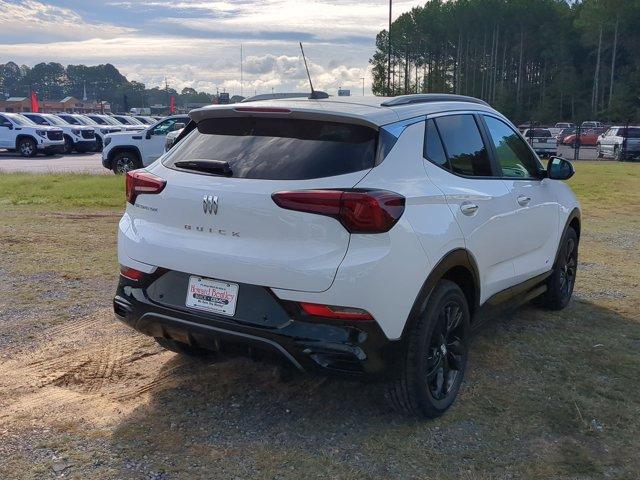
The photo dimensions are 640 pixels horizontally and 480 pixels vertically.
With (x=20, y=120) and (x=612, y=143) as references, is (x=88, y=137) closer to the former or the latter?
(x=20, y=120)

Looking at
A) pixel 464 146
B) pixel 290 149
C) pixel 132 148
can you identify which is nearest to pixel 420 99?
pixel 464 146

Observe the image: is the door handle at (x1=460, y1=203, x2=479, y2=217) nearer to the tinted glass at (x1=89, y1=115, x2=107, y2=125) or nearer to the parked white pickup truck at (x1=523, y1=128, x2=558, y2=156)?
the parked white pickup truck at (x1=523, y1=128, x2=558, y2=156)

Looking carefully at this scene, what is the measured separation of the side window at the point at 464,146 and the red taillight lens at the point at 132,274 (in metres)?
1.91

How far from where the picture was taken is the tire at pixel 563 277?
5.71 metres

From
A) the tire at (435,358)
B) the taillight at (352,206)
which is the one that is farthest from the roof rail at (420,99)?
the tire at (435,358)

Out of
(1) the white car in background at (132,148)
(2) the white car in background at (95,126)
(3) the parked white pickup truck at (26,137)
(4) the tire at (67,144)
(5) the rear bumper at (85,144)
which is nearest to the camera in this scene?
(1) the white car in background at (132,148)

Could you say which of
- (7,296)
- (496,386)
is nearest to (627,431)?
(496,386)

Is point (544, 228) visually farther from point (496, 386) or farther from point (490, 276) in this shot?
point (496, 386)

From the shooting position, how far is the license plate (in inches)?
132

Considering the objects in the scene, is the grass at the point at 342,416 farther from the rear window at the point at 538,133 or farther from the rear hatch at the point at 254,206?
the rear window at the point at 538,133

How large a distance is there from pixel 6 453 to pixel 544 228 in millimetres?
4011

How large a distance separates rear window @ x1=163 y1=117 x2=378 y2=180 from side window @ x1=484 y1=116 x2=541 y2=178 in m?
1.65

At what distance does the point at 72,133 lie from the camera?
94.9 feet

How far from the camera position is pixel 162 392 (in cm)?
398
